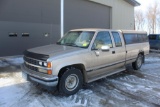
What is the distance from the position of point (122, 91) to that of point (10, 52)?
317 inches

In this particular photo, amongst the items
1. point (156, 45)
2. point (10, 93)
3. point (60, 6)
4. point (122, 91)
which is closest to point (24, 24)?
point (60, 6)

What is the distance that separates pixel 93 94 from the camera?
16.7ft

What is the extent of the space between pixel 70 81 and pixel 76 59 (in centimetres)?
67

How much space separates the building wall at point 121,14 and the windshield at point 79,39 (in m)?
11.3

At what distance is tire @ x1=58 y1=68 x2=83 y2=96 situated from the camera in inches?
187

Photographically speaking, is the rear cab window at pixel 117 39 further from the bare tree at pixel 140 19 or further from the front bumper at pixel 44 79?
the bare tree at pixel 140 19

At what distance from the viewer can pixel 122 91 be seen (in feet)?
17.7

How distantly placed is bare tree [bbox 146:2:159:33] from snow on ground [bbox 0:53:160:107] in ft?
138

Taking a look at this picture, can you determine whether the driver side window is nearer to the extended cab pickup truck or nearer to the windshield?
the extended cab pickup truck

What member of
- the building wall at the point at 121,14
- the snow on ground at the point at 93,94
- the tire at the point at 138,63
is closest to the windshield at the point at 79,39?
the snow on ground at the point at 93,94

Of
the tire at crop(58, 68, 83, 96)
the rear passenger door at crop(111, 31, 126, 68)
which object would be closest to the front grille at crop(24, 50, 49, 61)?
the tire at crop(58, 68, 83, 96)

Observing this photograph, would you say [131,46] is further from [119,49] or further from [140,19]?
[140,19]

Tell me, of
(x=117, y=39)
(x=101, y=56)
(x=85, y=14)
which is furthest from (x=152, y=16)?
(x=101, y=56)

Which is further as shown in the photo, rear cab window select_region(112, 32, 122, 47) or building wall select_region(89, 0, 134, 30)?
building wall select_region(89, 0, 134, 30)
